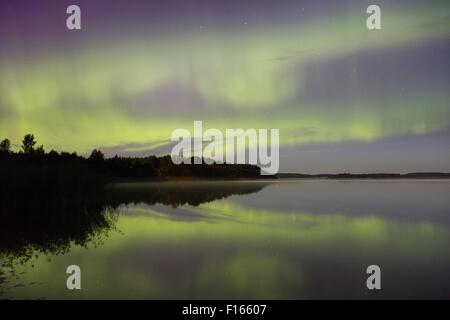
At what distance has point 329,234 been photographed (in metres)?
14.5

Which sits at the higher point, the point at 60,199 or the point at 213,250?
the point at 60,199

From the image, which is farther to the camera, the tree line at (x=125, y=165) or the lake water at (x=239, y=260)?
the tree line at (x=125, y=165)

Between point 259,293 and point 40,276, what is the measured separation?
4.58 m

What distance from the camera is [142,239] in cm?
1376

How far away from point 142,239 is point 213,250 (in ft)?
9.39

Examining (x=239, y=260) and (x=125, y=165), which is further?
(x=125, y=165)

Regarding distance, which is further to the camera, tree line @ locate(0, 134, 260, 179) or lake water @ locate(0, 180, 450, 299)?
tree line @ locate(0, 134, 260, 179)

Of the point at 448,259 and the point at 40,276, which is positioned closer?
the point at 40,276
